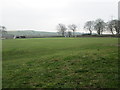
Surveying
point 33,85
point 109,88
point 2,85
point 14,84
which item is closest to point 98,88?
point 109,88

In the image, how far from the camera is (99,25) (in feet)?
262

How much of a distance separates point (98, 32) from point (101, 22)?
→ 239 inches

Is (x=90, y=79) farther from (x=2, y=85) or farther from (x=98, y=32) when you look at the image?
(x=98, y=32)

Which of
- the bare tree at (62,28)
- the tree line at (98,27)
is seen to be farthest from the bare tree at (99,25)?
the bare tree at (62,28)

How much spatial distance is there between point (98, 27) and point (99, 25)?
1.44 m

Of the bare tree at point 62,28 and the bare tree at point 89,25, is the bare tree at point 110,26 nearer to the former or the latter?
the bare tree at point 89,25

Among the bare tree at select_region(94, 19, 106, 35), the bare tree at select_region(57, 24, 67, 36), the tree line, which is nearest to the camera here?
the tree line

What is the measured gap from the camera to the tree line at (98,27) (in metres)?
68.3

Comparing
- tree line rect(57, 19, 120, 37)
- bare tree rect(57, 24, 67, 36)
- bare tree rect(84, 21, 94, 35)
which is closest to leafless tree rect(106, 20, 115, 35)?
tree line rect(57, 19, 120, 37)

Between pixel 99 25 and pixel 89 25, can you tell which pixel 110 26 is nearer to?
pixel 99 25

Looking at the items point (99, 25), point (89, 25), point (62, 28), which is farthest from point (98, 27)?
point (62, 28)

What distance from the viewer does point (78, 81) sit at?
215 inches

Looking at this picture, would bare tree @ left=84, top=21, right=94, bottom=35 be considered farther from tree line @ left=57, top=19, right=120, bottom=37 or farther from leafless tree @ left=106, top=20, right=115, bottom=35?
leafless tree @ left=106, top=20, right=115, bottom=35

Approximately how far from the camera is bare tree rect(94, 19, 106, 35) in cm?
7864
